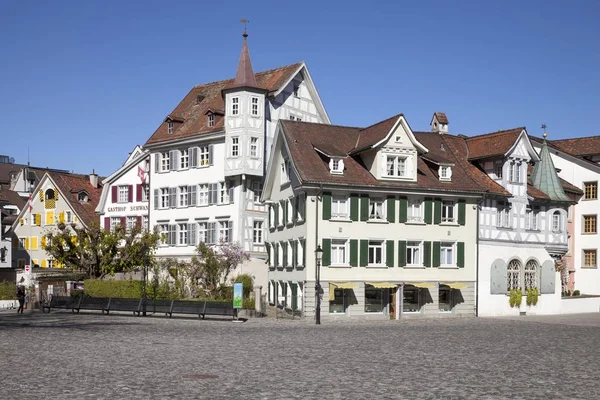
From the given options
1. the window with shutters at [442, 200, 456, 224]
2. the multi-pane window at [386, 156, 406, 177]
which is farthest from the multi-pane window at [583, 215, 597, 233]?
the multi-pane window at [386, 156, 406, 177]

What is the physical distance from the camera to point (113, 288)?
185ft

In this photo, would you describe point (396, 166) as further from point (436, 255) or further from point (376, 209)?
point (436, 255)

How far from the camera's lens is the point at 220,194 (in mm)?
60812

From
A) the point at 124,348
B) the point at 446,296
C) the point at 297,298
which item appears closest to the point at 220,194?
the point at 297,298

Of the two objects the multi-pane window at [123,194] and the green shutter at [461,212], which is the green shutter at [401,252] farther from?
the multi-pane window at [123,194]

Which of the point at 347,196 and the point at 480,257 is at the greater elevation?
the point at 347,196

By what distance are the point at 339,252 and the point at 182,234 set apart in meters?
18.8

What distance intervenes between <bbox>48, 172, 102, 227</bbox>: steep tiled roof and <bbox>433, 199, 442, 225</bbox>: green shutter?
36.8 meters

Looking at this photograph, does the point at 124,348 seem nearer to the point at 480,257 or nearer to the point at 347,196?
the point at 347,196

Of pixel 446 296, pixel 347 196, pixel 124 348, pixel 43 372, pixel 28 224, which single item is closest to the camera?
pixel 43 372

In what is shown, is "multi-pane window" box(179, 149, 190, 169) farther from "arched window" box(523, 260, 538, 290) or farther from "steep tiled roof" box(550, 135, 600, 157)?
"steep tiled roof" box(550, 135, 600, 157)

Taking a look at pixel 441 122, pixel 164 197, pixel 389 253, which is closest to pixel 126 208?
pixel 164 197

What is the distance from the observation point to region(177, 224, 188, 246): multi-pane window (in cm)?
6378

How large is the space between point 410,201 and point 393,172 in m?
1.95
